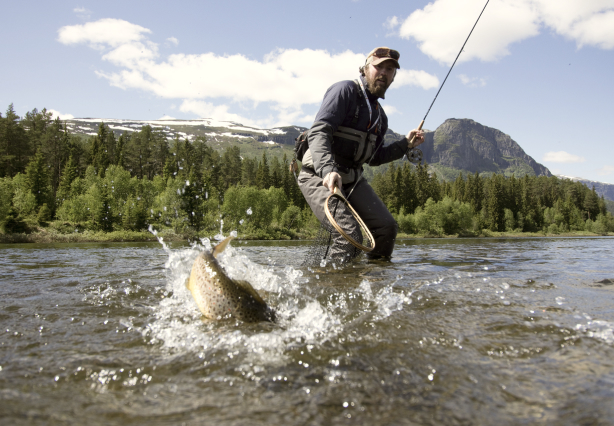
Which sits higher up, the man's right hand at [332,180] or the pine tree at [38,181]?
the man's right hand at [332,180]

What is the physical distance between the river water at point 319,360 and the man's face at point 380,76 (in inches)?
133

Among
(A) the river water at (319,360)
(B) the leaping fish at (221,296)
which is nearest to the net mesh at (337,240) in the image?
(A) the river water at (319,360)

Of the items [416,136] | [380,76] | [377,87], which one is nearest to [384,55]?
[380,76]

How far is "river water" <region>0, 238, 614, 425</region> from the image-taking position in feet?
6.07

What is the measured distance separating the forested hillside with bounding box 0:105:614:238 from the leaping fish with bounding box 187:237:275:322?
156 feet

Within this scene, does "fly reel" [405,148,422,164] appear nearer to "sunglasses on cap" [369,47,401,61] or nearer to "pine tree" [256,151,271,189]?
"sunglasses on cap" [369,47,401,61]

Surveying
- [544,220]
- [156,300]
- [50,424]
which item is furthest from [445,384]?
[544,220]

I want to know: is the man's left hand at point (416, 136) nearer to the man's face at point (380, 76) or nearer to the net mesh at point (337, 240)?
the man's face at point (380, 76)

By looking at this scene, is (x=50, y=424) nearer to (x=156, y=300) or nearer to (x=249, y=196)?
(x=156, y=300)

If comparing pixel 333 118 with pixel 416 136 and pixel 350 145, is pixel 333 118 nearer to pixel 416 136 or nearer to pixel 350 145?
pixel 350 145

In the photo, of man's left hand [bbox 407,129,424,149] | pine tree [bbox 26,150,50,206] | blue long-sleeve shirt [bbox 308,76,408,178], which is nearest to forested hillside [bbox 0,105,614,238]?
pine tree [bbox 26,150,50,206]

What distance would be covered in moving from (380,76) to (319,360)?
4.95 m

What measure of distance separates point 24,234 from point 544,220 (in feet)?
422

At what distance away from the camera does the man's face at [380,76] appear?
611cm
